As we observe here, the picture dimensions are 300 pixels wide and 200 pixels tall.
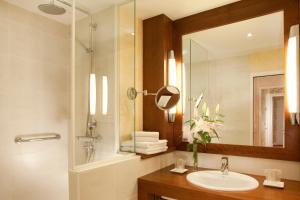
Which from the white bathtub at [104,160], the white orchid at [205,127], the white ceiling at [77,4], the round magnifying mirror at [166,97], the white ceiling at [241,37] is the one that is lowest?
the white bathtub at [104,160]

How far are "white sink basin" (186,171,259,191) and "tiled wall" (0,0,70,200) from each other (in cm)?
132

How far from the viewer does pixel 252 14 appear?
5.45 ft

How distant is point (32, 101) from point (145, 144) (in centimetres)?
109

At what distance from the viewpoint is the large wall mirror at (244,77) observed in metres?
1.57

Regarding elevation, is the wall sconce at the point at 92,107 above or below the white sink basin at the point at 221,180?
above

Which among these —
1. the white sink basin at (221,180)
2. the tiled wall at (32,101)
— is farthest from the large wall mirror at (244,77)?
the tiled wall at (32,101)

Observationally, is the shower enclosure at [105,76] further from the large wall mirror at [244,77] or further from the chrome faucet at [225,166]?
the chrome faucet at [225,166]

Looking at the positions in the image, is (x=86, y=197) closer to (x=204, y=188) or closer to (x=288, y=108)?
(x=204, y=188)

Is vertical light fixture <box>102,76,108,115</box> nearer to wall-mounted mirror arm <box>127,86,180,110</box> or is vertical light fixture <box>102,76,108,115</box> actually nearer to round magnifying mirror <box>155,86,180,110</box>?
wall-mounted mirror arm <box>127,86,180,110</box>

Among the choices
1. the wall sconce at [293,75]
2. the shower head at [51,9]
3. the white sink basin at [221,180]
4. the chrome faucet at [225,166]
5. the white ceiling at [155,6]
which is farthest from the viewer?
the shower head at [51,9]

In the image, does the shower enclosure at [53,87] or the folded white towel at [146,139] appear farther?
the folded white towel at [146,139]

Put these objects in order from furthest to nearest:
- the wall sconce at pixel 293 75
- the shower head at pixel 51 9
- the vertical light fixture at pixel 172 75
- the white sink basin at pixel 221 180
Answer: the vertical light fixture at pixel 172 75
the shower head at pixel 51 9
the white sink basin at pixel 221 180
the wall sconce at pixel 293 75

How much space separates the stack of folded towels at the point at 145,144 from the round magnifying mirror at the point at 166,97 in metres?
0.26

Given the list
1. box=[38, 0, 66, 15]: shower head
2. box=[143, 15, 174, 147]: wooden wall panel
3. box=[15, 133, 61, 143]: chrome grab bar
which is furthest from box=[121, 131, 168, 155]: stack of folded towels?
box=[38, 0, 66, 15]: shower head
